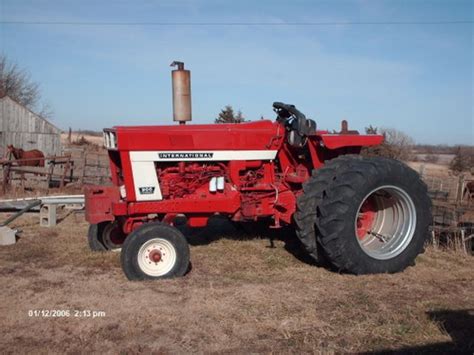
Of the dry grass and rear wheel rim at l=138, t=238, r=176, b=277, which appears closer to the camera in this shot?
the dry grass

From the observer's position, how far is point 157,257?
5.62 metres

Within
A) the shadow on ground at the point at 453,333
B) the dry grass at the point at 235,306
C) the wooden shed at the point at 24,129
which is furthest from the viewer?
the wooden shed at the point at 24,129

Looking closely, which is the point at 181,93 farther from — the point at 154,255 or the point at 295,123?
the point at 154,255

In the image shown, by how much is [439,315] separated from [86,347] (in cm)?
300

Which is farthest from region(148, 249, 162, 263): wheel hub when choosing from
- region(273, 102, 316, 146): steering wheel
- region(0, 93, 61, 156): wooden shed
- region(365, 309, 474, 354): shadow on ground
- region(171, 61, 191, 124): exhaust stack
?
region(0, 93, 61, 156): wooden shed

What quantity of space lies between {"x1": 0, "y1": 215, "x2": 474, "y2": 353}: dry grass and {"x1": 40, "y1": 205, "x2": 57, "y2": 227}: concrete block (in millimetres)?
2166

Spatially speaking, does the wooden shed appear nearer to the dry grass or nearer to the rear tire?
the dry grass

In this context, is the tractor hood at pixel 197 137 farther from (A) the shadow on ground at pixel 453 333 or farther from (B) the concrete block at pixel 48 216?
(B) the concrete block at pixel 48 216

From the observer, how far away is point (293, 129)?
6.47 m

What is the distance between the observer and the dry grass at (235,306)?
3984 millimetres

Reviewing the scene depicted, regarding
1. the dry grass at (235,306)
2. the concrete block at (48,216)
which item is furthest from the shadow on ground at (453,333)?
the concrete block at (48,216)

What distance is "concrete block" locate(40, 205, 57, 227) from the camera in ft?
29.5

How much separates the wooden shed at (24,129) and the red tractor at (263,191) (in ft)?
70.4

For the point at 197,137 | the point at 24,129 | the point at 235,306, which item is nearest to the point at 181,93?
the point at 197,137
